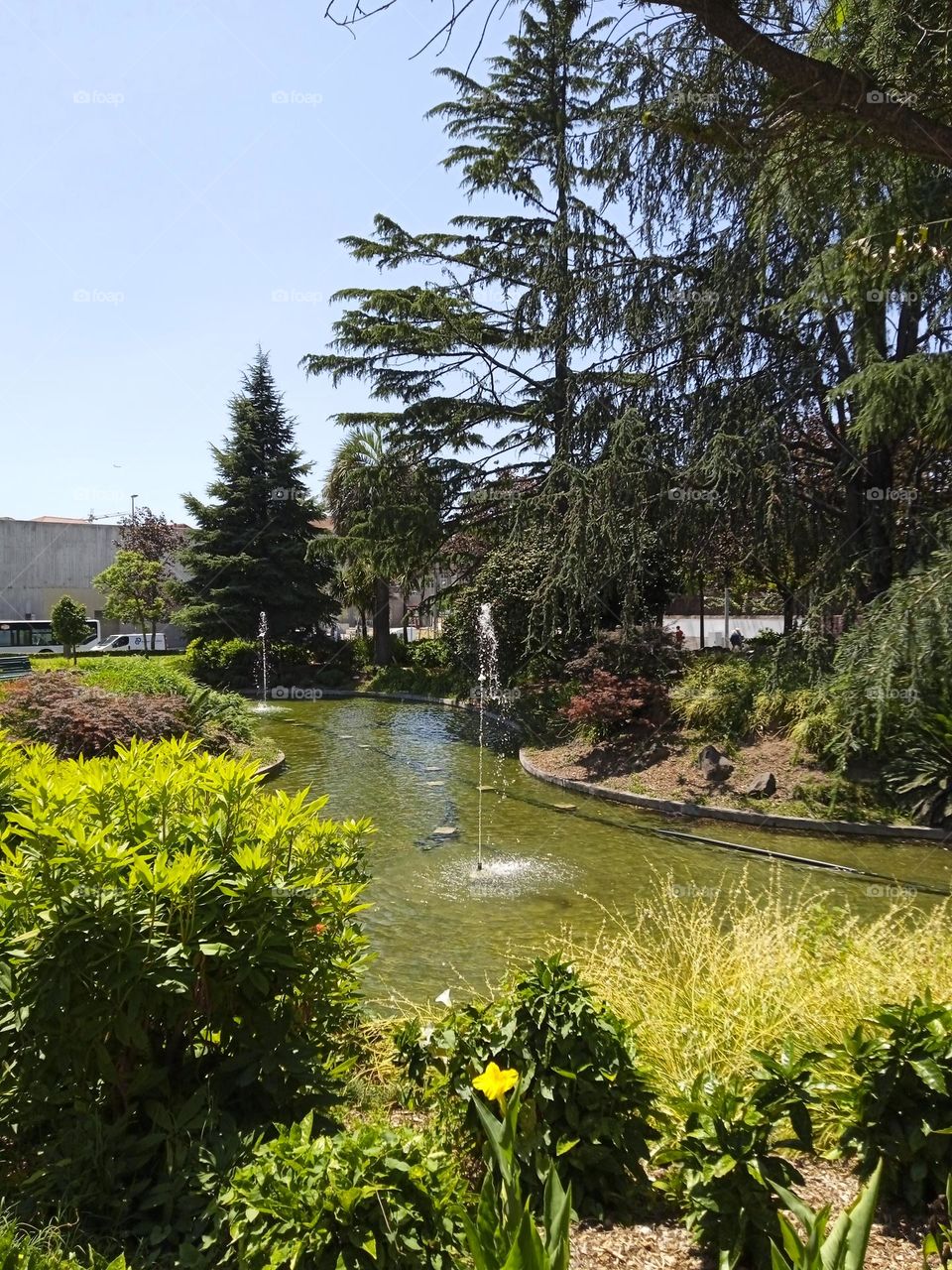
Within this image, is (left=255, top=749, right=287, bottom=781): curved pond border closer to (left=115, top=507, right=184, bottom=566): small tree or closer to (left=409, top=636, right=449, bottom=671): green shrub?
(left=409, top=636, right=449, bottom=671): green shrub

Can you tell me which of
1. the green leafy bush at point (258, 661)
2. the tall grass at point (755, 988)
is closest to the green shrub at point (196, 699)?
the green leafy bush at point (258, 661)

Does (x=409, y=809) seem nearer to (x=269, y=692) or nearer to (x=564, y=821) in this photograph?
(x=564, y=821)

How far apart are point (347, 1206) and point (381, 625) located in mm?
25687

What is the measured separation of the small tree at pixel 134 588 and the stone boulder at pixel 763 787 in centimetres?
2548

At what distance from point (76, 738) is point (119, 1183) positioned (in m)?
8.99

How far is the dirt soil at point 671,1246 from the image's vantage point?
2.36 metres

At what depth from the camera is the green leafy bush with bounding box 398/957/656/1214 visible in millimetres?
2516

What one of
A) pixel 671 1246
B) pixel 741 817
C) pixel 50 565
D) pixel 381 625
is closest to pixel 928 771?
pixel 741 817

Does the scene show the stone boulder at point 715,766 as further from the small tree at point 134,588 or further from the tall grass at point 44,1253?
the small tree at point 134,588

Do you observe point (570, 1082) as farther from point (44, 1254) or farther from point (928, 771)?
point (928, 771)

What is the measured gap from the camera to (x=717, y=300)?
13.9m

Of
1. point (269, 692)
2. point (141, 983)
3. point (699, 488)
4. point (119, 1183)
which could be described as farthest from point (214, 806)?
point (269, 692)

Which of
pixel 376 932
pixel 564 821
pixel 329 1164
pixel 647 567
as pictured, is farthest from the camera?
pixel 647 567

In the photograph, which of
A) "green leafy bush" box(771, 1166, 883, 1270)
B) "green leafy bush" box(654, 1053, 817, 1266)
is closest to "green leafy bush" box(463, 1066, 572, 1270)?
"green leafy bush" box(771, 1166, 883, 1270)
